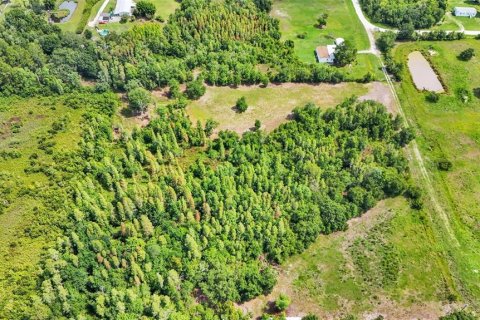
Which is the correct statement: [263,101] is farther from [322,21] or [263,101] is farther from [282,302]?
[282,302]

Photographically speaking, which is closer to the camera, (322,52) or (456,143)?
(456,143)

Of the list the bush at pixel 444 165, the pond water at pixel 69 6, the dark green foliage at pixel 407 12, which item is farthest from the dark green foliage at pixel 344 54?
the pond water at pixel 69 6

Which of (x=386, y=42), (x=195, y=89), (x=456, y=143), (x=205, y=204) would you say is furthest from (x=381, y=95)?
(x=205, y=204)

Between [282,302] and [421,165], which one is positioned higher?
[282,302]

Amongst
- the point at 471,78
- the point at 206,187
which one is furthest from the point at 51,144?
the point at 471,78

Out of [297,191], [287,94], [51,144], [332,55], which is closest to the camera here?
[297,191]

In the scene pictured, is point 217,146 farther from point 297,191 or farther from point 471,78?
point 471,78

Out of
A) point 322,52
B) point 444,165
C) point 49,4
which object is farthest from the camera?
point 49,4

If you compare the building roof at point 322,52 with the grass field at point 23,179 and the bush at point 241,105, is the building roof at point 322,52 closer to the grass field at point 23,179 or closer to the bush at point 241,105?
the bush at point 241,105
